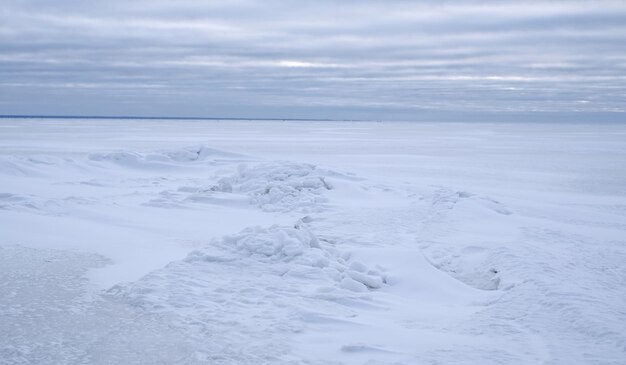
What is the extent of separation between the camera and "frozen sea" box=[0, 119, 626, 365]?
16.2 ft

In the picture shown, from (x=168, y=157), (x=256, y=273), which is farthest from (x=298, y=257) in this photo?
(x=168, y=157)

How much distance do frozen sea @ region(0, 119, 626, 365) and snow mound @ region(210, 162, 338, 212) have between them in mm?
63

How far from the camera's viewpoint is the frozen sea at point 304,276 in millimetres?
4941

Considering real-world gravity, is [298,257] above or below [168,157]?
below

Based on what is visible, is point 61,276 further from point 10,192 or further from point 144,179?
point 144,179

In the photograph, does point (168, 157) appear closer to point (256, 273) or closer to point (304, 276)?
point (256, 273)

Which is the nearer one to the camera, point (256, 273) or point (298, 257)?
point (256, 273)

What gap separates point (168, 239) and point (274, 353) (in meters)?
4.58

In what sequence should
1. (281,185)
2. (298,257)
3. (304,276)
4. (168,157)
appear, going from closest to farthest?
1. (304,276)
2. (298,257)
3. (281,185)
4. (168,157)

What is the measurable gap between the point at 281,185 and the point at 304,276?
21.6 ft

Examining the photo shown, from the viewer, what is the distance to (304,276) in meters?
6.91

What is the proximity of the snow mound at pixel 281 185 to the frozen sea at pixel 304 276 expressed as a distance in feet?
0.21

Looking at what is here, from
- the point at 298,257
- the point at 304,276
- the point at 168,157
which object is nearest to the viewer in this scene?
the point at 304,276

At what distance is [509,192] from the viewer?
15773 mm
